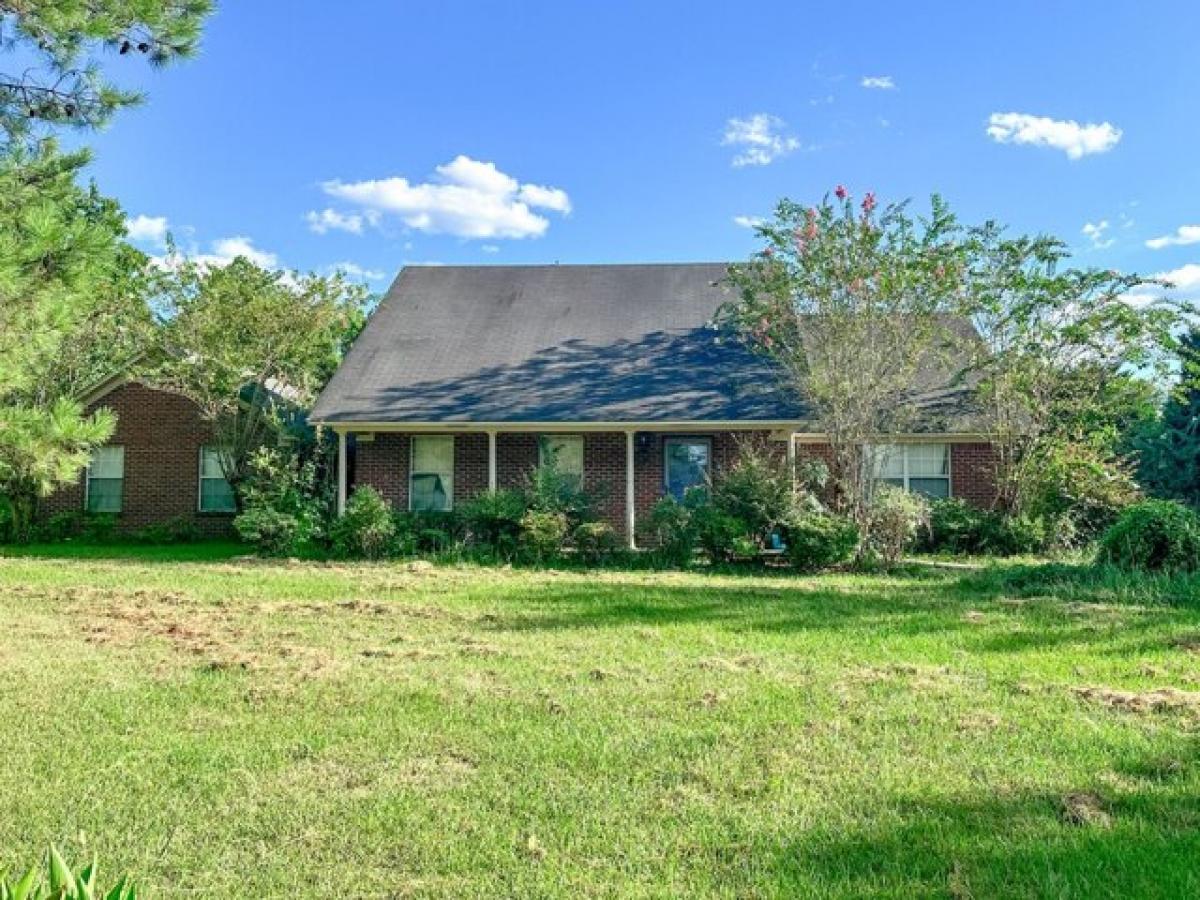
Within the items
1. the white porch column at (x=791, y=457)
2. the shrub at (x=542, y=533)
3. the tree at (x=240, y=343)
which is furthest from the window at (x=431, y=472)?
the white porch column at (x=791, y=457)

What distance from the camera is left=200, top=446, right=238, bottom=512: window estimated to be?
18.2 meters

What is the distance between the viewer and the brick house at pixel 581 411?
15.0m

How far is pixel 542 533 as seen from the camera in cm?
1298

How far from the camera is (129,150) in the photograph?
666 centimetres

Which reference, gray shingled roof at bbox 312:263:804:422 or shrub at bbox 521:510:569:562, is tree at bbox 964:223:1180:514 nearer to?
gray shingled roof at bbox 312:263:804:422

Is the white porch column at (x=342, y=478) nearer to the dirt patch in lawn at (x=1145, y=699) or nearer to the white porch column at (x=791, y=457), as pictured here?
the white porch column at (x=791, y=457)

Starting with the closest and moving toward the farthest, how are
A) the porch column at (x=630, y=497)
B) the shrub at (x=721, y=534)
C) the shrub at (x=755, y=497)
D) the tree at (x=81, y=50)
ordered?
1. the tree at (x=81, y=50)
2. the shrub at (x=721, y=534)
3. the shrub at (x=755, y=497)
4. the porch column at (x=630, y=497)

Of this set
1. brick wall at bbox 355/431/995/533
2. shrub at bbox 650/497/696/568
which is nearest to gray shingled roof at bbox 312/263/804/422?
brick wall at bbox 355/431/995/533

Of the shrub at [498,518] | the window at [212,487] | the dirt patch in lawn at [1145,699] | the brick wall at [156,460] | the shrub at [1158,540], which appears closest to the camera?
the dirt patch in lawn at [1145,699]

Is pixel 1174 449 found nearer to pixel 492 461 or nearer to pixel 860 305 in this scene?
pixel 860 305

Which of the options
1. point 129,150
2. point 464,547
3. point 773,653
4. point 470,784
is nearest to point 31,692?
point 470,784

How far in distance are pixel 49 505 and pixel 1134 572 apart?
1969cm

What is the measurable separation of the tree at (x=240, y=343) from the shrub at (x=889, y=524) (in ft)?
35.7

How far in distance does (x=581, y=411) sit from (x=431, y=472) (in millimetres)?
3329
